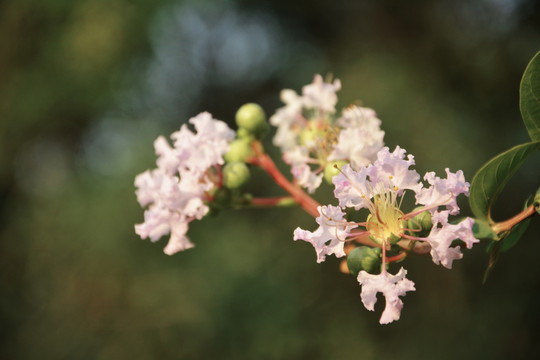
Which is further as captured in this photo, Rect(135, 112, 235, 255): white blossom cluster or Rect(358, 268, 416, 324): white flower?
Rect(135, 112, 235, 255): white blossom cluster

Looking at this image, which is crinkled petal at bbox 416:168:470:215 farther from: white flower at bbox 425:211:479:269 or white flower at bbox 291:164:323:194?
white flower at bbox 291:164:323:194

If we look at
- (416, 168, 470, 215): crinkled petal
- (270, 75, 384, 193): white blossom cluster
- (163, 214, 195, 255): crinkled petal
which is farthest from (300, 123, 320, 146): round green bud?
(416, 168, 470, 215): crinkled petal

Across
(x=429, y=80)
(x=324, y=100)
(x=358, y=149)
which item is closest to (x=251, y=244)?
(x=429, y=80)

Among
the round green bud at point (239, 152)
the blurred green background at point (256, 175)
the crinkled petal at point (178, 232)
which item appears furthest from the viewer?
the blurred green background at point (256, 175)

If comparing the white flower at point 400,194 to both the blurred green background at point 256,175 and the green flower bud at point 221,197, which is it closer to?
the green flower bud at point 221,197

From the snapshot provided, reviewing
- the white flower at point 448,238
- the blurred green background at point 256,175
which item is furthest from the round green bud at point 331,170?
the blurred green background at point 256,175

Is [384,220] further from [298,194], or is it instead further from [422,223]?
[298,194]
